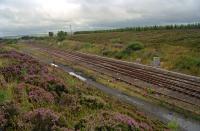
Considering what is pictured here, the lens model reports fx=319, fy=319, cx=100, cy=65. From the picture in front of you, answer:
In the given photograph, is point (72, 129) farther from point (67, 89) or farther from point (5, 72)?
point (5, 72)

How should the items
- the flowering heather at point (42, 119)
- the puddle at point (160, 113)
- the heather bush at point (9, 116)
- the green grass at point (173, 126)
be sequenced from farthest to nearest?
the puddle at point (160, 113)
the green grass at point (173, 126)
the heather bush at point (9, 116)
the flowering heather at point (42, 119)

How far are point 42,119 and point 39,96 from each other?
4.34 m

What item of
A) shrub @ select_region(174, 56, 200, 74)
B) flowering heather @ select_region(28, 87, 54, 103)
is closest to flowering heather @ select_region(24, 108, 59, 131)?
flowering heather @ select_region(28, 87, 54, 103)

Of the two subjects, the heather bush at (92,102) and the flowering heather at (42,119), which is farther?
the heather bush at (92,102)

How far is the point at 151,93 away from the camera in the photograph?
2491 cm

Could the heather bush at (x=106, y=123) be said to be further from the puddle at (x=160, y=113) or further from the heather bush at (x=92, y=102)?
the puddle at (x=160, y=113)

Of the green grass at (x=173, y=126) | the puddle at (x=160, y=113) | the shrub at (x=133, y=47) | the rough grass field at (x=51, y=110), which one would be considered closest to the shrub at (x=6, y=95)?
the rough grass field at (x=51, y=110)

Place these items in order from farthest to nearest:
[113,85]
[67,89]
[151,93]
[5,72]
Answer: [113,85], [151,93], [5,72], [67,89]

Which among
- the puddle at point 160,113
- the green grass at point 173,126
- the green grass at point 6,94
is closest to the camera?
the green grass at point 6,94

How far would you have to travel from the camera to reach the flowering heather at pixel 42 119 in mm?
10758

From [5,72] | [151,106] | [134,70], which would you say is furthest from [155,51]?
[5,72]

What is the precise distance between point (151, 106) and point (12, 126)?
12.0 m

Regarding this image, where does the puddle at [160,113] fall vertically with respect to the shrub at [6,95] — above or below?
below

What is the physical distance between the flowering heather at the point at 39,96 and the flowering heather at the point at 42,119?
317 cm
